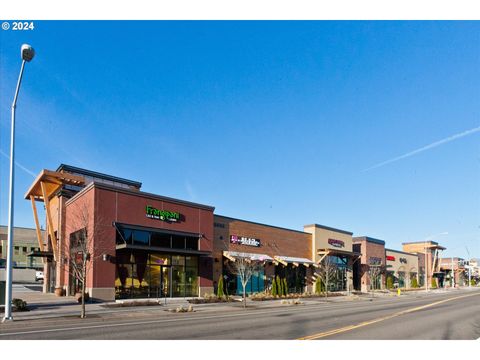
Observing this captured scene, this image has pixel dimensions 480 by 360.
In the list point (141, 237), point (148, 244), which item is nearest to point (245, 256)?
point (148, 244)

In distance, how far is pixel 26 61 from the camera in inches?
790

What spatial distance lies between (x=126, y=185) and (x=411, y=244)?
83.7 meters

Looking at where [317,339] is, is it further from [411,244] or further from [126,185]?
[411,244]

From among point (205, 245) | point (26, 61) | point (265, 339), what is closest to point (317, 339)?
point (265, 339)

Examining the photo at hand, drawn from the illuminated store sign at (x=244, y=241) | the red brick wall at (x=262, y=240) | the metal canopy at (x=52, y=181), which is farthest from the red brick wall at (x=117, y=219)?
the illuminated store sign at (x=244, y=241)

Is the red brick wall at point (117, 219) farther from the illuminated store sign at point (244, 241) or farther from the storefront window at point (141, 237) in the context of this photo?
the illuminated store sign at point (244, 241)

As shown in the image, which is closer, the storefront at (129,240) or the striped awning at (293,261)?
the storefront at (129,240)

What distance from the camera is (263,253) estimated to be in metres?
48.0

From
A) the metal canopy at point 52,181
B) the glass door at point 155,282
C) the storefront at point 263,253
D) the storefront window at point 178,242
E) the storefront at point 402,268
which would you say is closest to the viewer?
the glass door at point 155,282

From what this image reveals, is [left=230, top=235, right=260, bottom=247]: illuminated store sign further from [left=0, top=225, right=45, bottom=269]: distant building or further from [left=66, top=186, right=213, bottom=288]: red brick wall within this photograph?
[left=0, top=225, right=45, bottom=269]: distant building

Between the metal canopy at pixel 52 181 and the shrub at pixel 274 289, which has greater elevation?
the metal canopy at pixel 52 181

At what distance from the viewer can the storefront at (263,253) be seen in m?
43.0

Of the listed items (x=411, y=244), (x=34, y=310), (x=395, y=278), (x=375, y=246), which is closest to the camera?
(x=34, y=310)

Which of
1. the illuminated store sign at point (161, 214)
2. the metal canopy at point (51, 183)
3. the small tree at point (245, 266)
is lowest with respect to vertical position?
the small tree at point (245, 266)
